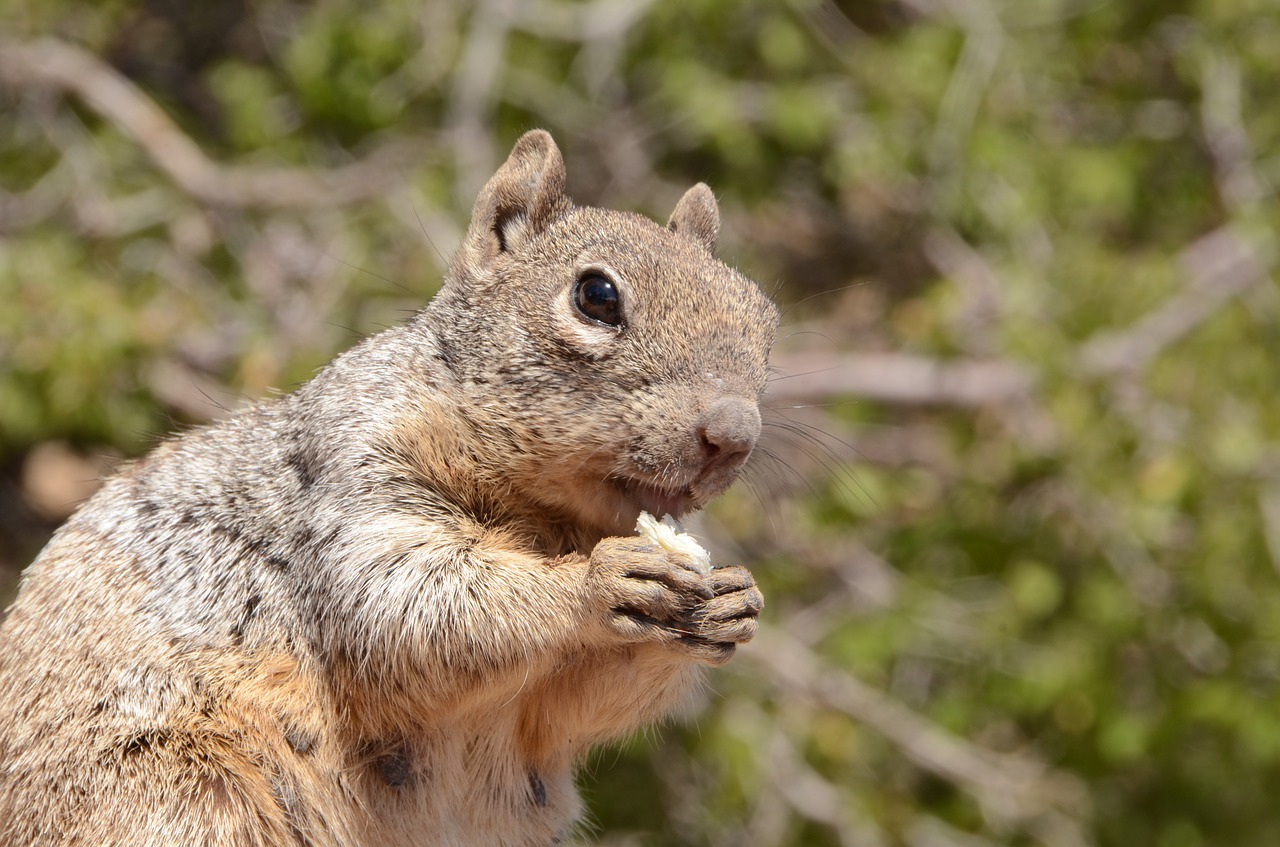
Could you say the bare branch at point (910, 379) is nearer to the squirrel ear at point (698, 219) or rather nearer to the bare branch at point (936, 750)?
the bare branch at point (936, 750)

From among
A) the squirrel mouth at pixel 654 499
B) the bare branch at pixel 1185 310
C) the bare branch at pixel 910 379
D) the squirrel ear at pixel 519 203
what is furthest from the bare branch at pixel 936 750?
the squirrel mouth at pixel 654 499

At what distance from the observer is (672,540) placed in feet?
9.01

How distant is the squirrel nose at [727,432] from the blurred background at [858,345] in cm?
287

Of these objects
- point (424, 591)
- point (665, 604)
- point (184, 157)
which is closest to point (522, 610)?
point (424, 591)

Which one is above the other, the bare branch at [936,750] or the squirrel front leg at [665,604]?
the bare branch at [936,750]

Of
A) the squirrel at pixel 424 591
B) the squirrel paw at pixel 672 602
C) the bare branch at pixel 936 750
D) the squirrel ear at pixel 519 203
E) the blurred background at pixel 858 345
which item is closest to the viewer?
the squirrel paw at pixel 672 602

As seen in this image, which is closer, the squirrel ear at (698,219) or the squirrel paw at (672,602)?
the squirrel paw at (672,602)

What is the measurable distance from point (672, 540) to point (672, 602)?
0.47 feet

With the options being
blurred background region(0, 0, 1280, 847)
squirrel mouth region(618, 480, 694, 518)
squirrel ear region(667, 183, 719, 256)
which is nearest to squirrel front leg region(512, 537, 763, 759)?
squirrel mouth region(618, 480, 694, 518)

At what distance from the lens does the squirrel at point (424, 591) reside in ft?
9.19

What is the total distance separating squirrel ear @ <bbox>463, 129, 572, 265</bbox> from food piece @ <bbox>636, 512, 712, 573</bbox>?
3.08 feet

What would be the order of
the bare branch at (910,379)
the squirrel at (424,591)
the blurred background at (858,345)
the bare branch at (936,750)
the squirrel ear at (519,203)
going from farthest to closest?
the bare branch at (910,379), the bare branch at (936,750), the blurred background at (858,345), the squirrel ear at (519,203), the squirrel at (424,591)

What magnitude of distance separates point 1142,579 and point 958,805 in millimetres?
1375

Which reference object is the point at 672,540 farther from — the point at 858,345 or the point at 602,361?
the point at 858,345
